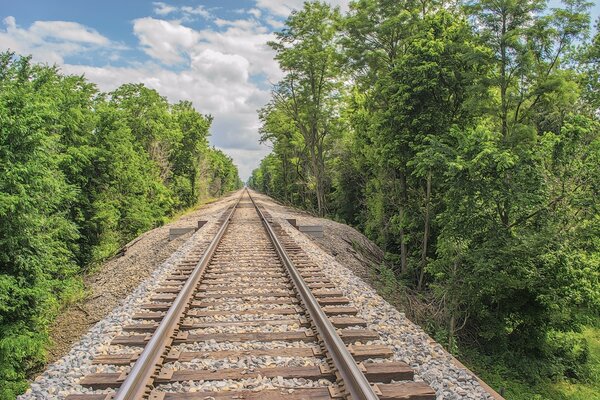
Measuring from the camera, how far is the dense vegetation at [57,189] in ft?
29.2

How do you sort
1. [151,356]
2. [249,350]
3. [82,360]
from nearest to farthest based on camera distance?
[151,356]
[82,360]
[249,350]

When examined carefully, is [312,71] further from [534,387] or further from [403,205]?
[534,387]

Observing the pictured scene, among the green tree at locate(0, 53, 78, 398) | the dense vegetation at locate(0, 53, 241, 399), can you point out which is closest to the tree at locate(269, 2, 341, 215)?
the dense vegetation at locate(0, 53, 241, 399)

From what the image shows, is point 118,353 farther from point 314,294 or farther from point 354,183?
point 354,183

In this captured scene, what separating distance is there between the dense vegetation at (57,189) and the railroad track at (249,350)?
3678mm

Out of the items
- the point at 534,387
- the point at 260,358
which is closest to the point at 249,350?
the point at 260,358

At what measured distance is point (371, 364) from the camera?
432cm

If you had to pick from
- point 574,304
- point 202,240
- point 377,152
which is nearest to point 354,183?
point 377,152

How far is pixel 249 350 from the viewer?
4.82 m

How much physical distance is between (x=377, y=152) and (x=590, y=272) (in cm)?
1085

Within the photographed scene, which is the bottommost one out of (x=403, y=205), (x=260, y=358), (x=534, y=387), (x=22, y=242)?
(x=534, y=387)

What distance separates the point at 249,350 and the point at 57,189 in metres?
8.41

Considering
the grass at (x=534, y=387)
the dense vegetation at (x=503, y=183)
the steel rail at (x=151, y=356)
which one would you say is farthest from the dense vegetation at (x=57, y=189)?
the grass at (x=534, y=387)

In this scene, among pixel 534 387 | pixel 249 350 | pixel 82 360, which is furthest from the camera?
pixel 534 387
